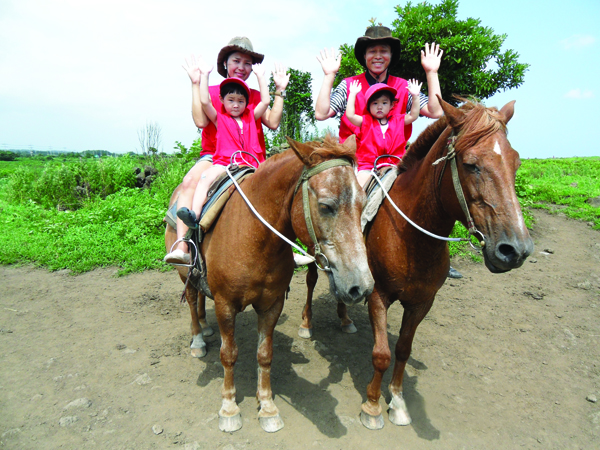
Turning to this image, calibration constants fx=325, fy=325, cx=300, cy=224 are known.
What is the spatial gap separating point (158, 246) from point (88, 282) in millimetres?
1566

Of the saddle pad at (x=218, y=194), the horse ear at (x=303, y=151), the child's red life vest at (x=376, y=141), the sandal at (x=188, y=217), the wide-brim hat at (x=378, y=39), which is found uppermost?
the wide-brim hat at (x=378, y=39)

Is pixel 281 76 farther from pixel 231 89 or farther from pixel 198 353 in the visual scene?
pixel 198 353

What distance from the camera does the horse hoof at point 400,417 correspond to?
2795 millimetres

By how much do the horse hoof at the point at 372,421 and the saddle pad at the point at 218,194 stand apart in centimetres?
211

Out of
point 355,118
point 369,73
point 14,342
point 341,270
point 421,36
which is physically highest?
point 421,36

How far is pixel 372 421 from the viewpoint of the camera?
9.00 feet

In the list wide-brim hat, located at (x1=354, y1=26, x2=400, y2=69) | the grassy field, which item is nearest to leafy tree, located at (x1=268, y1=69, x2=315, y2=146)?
the grassy field

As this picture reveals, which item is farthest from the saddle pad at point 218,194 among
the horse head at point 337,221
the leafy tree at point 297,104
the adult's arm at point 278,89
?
the leafy tree at point 297,104

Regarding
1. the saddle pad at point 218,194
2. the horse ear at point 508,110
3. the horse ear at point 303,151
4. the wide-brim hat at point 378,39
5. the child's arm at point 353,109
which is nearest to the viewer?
the horse ear at point 303,151

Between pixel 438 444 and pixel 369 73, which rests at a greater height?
pixel 369 73

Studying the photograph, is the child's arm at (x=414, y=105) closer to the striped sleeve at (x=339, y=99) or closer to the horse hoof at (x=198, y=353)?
the striped sleeve at (x=339, y=99)

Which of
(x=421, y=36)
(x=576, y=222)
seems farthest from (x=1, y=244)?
(x=576, y=222)

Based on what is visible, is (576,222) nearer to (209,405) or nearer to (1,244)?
(209,405)

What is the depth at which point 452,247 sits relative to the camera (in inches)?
289
